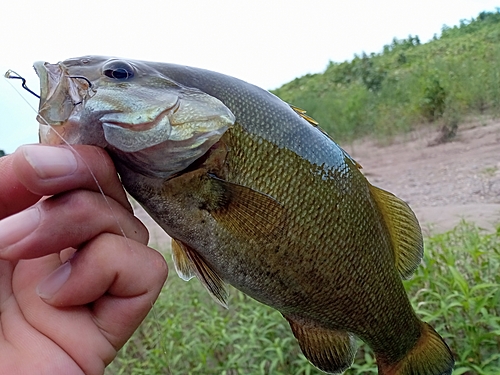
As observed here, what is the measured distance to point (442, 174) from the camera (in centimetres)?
849

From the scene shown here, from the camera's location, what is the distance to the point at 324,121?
14.0 metres

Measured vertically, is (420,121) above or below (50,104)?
below

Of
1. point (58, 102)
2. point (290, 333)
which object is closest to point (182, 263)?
point (58, 102)

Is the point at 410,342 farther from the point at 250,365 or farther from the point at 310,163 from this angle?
the point at 250,365

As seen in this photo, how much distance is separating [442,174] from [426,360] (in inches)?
300

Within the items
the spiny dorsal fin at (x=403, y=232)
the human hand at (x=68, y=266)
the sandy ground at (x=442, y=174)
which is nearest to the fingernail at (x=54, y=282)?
the human hand at (x=68, y=266)

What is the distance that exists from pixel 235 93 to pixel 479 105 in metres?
11.1

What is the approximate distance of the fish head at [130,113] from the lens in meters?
1.04

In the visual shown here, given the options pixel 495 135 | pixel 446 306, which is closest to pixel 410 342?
pixel 446 306

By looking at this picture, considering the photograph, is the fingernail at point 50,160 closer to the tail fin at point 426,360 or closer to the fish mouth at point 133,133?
the fish mouth at point 133,133

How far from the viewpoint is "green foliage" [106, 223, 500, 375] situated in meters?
2.45

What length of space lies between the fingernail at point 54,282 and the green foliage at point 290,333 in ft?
3.70

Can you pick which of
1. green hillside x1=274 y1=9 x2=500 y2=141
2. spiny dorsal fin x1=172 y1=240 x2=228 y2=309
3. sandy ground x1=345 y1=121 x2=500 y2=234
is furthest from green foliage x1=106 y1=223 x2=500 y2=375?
green hillside x1=274 y1=9 x2=500 y2=141

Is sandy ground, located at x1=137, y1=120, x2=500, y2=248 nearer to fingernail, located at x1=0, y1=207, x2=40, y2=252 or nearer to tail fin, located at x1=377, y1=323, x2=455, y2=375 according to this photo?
tail fin, located at x1=377, y1=323, x2=455, y2=375
